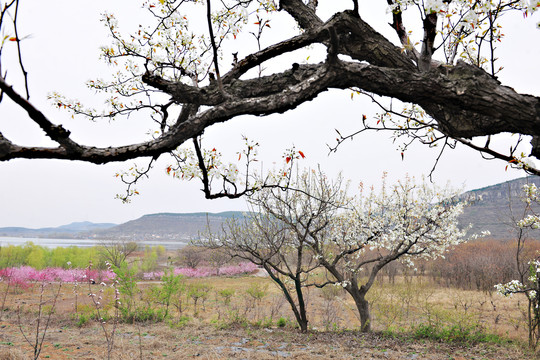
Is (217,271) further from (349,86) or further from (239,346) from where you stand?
(349,86)

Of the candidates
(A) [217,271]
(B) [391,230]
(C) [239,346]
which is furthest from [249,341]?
(A) [217,271]

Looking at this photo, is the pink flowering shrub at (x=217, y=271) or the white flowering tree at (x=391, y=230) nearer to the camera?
the white flowering tree at (x=391, y=230)

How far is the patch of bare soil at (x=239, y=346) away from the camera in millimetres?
5848

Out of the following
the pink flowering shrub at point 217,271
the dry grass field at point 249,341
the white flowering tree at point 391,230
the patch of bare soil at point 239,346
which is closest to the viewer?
the patch of bare soil at point 239,346

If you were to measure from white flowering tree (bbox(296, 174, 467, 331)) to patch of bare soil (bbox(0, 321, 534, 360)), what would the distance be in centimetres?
178

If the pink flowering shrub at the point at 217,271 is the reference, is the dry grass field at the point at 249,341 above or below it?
above

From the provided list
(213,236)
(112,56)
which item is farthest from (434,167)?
(213,236)

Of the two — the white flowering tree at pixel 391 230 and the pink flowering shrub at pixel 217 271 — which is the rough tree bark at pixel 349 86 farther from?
the pink flowering shrub at pixel 217 271

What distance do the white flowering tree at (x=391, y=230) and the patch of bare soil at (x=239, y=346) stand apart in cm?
178

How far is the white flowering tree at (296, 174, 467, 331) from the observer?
8.75 metres

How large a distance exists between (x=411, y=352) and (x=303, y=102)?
616 cm

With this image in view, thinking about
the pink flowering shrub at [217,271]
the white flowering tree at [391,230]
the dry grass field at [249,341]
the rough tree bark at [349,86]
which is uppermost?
the rough tree bark at [349,86]

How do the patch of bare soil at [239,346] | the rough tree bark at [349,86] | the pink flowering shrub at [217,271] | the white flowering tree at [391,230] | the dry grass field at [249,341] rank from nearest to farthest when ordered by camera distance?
the rough tree bark at [349,86], the patch of bare soil at [239,346], the dry grass field at [249,341], the white flowering tree at [391,230], the pink flowering shrub at [217,271]

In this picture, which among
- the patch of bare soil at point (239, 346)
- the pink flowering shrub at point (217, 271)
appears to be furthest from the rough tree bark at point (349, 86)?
the pink flowering shrub at point (217, 271)
